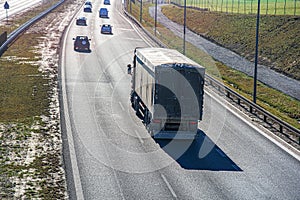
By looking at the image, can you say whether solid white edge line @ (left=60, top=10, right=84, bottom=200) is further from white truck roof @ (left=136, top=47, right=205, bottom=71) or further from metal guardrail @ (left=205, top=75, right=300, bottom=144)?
metal guardrail @ (left=205, top=75, right=300, bottom=144)

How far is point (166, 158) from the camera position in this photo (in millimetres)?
26734

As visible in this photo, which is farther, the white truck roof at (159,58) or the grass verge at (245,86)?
the grass verge at (245,86)

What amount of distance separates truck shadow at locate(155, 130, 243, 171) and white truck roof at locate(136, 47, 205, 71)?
3.72 m

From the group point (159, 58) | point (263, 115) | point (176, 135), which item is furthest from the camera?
point (263, 115)

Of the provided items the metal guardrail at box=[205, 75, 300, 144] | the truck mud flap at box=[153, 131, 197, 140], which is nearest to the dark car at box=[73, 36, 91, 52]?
the metal guardrail at box=[205, 75, 300, 144]

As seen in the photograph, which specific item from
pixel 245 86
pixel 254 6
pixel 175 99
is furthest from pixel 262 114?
pixel 254 6

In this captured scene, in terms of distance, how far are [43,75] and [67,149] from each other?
67.6 ft

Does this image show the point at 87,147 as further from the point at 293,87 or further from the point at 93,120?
the point at 293,87

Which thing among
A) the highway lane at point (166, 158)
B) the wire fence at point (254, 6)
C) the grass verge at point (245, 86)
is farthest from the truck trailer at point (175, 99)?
the wire fence at point (254, 6)

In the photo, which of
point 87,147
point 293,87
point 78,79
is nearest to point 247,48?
point 293,87

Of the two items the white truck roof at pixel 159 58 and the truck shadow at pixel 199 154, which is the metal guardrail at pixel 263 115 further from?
the white truck roof at pixel 159 58

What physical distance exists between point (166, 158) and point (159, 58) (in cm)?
629

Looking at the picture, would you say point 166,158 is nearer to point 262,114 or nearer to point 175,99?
point 175,99

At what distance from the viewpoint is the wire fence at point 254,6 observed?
297 feet
